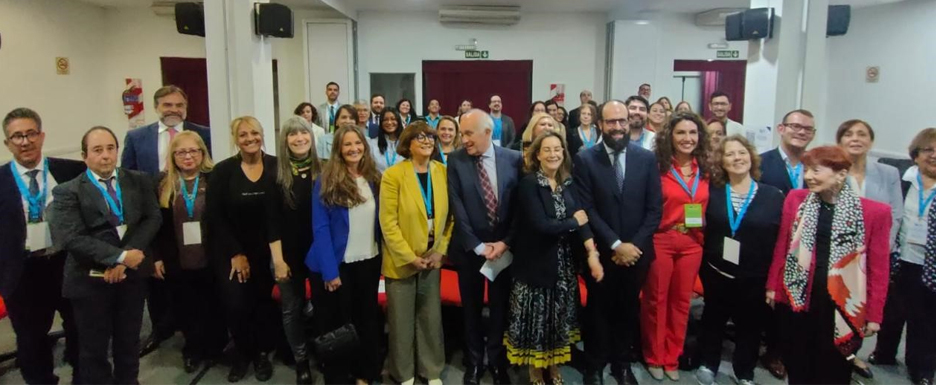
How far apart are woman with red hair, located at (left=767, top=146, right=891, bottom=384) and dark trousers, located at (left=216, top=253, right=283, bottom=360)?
9.04ft

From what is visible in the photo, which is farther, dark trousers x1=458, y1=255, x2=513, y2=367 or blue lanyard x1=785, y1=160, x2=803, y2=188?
blue lanyard x1=785, y1=160, x2=803, y2=188

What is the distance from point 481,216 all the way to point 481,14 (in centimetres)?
660

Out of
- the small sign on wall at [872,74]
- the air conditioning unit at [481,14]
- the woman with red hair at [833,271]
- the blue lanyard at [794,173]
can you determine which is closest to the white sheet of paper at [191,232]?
the woman with red hair at [833,271]

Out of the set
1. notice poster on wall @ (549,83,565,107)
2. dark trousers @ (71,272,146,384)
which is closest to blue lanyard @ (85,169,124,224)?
dark trousers @ (71,272,146,384)

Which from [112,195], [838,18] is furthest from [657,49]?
[112,195]

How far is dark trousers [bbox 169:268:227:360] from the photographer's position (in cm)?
325

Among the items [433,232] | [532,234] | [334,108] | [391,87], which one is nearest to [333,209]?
[433,232]

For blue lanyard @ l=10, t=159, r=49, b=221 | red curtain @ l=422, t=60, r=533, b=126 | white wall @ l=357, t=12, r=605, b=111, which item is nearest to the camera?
blue lanyard @ l=10, t=159, r=49, b=221

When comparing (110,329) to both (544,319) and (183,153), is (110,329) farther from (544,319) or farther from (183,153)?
(544,319)

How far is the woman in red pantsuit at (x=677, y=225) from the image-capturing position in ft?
9.68

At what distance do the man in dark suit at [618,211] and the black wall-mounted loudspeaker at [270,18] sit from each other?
8.93 feet

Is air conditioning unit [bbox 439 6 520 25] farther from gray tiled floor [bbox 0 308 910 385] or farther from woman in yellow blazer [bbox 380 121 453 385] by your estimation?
gray tiled floor [bbox 0 308 910 385]

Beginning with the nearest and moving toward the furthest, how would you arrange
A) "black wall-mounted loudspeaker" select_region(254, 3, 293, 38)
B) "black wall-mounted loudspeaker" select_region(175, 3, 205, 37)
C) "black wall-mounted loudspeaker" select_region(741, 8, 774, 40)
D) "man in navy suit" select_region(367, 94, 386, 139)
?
"black wall-mounted loudspeaker" select_region(175, 3, 205, 37), "black wall-mounted loudspeaker" select_region(254, 3, 293, 38), "black wall-mounted loudspeaker" select_region(741, 8, 774, 40), "man in navy suit" select_region(367, 94, 386, 139)

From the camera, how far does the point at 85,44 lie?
309 inches
